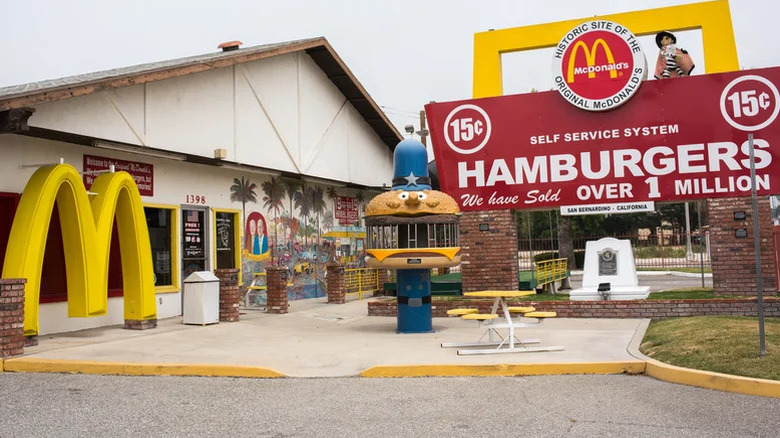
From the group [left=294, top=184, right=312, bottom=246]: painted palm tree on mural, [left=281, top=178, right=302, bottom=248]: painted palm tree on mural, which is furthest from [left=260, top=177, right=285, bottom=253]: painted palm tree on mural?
[left=294, top=184, right=312, bottom=246]: painted palm tree on mural

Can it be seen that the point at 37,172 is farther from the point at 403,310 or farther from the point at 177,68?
the point at 403,310

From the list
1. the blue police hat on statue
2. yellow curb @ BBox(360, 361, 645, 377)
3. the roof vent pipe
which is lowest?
yellow curb @ BBox(360, 361, 645, 377)

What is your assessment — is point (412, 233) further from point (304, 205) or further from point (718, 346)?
point (304, 205)

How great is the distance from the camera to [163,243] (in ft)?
52.4

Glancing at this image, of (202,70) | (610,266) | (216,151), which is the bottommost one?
(610,266)

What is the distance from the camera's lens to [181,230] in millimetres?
16359

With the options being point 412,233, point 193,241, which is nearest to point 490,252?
point 412,233

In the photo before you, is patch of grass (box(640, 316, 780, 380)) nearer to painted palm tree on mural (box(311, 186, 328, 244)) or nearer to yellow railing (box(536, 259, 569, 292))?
yellow railing (box(536, 259, 569, 292))

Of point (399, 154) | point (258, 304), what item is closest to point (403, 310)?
point (399, 154)

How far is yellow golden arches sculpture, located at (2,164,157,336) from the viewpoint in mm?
11109

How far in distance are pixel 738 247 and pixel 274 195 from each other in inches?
467

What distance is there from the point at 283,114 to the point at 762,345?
14.4m

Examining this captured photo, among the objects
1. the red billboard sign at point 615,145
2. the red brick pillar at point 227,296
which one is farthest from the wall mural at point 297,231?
the red billboard sign at point 615,145

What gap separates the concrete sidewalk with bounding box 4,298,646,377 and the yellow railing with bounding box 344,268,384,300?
734 centimetres
